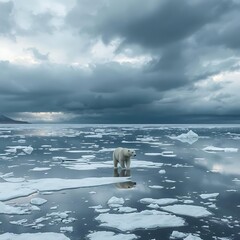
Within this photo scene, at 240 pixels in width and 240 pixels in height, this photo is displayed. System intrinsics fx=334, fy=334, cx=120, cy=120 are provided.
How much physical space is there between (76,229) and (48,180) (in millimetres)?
5579

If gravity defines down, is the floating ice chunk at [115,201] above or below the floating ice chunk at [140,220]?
above

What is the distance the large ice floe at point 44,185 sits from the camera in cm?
1026

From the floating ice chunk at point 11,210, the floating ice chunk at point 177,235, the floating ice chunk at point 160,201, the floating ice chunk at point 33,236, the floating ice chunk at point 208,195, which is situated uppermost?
the floating ice chunk at point 11,210

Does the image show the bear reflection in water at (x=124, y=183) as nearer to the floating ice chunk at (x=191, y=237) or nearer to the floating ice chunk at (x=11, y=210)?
the floating ice chunk at (x=11, y=210)

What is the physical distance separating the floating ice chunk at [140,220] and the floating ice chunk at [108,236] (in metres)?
0.39

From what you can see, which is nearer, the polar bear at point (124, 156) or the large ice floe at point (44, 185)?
the large ice floe at point (44, 185)

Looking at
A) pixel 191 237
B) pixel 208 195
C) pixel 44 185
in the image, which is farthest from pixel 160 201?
pixel 44 185

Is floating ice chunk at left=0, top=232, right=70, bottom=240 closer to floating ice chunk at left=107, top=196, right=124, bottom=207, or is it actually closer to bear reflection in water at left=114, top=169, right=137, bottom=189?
floating ice chunk at left=107, top=196, right=124, bottom=207

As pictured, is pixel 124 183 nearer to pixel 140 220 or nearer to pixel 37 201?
pixel 37 201

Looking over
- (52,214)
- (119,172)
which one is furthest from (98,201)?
(119,172)

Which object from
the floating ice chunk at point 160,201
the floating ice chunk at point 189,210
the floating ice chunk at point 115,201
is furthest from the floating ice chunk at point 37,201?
the floating ice chunk at point 189,210

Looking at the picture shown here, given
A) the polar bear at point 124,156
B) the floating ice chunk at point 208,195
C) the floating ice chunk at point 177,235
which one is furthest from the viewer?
the polar bear at point 124,156

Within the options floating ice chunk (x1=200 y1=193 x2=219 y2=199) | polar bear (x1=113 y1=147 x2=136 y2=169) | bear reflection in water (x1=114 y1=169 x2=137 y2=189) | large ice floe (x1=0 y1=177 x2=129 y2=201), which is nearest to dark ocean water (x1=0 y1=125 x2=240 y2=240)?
bear reflection in water (x1=114 y1=169 x2=137 y2=189)

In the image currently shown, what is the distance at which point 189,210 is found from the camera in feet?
27.5
